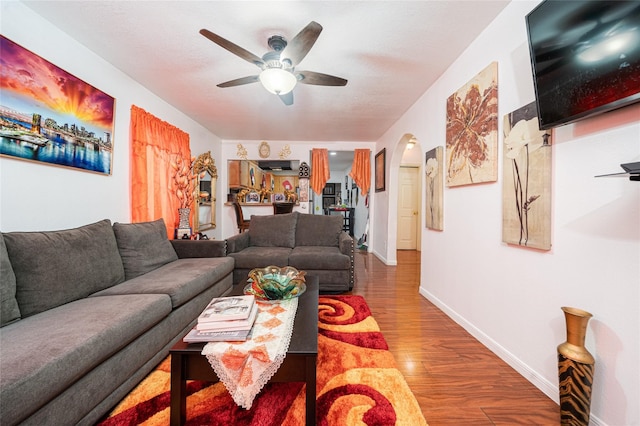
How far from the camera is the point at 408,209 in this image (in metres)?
5.96

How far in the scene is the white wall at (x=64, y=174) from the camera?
167cm

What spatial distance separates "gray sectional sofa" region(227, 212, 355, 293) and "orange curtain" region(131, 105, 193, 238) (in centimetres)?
105

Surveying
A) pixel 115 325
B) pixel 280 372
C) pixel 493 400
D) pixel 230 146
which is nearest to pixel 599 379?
pixel 493 400

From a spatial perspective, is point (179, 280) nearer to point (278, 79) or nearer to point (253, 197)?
point (278, 79)

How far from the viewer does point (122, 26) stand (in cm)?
190

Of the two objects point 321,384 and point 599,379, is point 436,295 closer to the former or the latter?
point 599,379

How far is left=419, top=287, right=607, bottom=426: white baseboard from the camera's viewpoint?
52.9 inches

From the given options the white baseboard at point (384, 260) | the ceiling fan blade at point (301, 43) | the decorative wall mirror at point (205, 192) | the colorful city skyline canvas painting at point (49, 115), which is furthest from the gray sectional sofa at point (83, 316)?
the white baseboard at point (384, 260)

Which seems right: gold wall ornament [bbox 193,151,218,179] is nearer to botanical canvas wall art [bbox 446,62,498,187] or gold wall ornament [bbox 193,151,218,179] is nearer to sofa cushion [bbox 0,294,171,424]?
sofa cushion [bbox 0,294,171,424]

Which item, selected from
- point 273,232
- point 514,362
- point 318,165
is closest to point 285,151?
point 318,165

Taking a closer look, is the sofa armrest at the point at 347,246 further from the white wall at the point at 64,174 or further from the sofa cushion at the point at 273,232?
the white wall at the point at 64,174

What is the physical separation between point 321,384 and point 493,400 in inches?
37.8

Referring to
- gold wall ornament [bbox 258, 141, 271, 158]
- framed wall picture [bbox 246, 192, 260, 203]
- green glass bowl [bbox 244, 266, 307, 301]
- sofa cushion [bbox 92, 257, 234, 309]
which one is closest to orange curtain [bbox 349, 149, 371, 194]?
gold wall ornament [bbox 258, 141, 271, 158]

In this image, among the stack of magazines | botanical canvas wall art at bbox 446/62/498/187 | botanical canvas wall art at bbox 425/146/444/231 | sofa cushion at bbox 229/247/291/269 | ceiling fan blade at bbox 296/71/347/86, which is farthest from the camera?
sofa cushion at bbox 229/247/291/269
